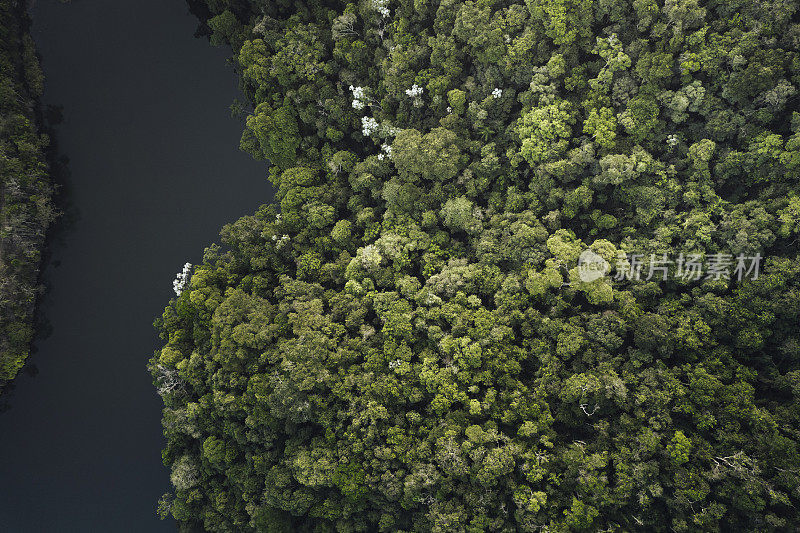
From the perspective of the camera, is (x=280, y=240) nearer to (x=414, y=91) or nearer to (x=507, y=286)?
(x=414, y=91)

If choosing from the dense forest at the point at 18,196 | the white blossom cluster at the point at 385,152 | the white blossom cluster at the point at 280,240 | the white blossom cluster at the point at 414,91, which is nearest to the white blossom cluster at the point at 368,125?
the white blossom cluster at the point at 385,152

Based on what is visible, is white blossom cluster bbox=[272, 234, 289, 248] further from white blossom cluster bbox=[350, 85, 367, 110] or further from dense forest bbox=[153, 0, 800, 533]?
white blossom cluster bbox=[350, 85, 367, 110]

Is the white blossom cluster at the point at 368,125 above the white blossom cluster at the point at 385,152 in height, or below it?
above

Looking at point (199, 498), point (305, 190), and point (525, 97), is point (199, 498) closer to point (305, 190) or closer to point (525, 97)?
point (305, 190)

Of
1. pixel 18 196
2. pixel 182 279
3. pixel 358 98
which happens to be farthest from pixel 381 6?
pixel 18 196

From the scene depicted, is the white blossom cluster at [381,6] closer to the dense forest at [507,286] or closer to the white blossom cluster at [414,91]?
the dense forest at [507,286]

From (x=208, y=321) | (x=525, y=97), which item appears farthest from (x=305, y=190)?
(x=525, y=97)
